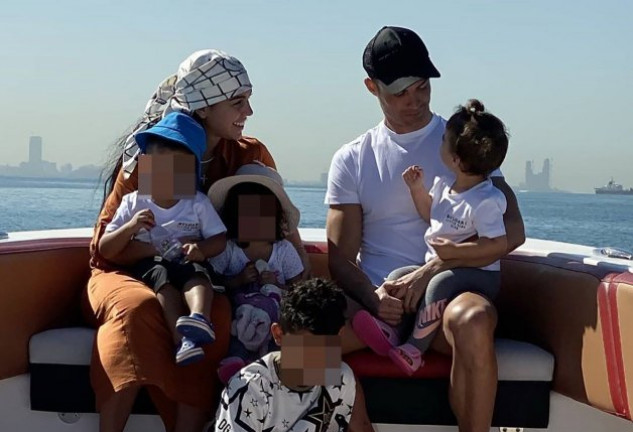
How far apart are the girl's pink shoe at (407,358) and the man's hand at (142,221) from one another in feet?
2.56

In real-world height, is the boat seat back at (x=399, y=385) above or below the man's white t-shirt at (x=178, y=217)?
below

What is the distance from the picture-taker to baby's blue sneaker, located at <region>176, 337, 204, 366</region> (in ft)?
7.98

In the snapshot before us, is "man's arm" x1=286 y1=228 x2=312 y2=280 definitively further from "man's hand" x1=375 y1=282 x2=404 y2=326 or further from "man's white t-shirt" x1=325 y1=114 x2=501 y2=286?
"man's hand" x1=375 y1=282 x2=404 y2=326

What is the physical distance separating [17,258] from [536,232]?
1878 centimetres

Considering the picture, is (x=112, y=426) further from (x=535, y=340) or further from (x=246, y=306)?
(x=535, y=340)

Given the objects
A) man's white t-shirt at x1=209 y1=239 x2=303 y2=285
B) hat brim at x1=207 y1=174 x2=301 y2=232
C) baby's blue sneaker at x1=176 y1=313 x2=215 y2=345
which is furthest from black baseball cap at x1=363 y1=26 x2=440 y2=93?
baby's blue sneaker at x1=176 y1=313 x2=215 y2=345

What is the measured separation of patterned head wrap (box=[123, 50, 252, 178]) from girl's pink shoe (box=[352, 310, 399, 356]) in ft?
2.85

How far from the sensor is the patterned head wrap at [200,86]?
299 centimetres

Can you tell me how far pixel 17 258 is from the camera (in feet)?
9.27

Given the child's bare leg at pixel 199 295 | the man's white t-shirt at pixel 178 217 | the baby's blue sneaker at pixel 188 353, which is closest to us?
the baby's blue sneaker at pixel 188 353

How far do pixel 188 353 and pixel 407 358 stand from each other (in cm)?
61

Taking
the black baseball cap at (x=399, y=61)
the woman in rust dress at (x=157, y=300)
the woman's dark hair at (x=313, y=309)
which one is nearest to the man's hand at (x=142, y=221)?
the woman in rust dress at (x=157, y=300)

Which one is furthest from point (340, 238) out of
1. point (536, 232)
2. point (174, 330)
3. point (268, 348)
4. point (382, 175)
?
point (536, 232)

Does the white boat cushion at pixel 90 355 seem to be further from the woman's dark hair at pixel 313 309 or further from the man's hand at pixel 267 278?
the woman's dark hair at pixel 313 309
